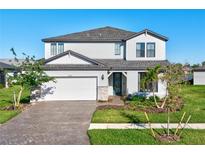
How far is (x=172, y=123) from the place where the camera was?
42.6 feet

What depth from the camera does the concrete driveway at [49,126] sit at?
34.0 feet

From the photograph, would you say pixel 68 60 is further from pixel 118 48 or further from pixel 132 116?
pixel 132 116

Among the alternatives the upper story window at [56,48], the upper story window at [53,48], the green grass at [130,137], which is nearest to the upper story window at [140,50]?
the upper story window at [56,48]

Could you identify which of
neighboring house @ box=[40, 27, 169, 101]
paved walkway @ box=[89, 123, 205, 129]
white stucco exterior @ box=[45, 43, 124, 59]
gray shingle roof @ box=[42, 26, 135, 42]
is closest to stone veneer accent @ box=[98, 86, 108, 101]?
neighboring house @ box=[40, 27, 169, 101]

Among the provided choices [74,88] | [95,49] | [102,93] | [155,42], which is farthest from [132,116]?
[95,49]

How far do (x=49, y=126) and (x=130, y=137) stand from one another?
14.3ft

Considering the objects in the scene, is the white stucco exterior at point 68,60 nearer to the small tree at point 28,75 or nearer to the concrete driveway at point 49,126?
the small tree at point 28,75

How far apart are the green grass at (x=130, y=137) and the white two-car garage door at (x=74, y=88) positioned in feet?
34.7

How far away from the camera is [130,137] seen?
10.4 meters

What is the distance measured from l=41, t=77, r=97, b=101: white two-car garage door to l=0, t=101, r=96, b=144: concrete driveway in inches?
145
